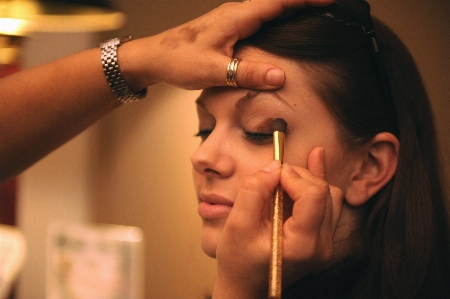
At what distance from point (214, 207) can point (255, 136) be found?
4.6 inches

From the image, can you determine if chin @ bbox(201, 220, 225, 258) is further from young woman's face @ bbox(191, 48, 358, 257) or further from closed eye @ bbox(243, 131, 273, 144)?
closed eye @ bbox(243, 131, 273, 144)

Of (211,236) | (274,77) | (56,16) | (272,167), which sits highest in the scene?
(56,16)

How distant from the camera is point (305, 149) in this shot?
645 mm

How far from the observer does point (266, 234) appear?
0.53m

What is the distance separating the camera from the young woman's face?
64 cm

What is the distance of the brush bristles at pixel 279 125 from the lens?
1.98ft

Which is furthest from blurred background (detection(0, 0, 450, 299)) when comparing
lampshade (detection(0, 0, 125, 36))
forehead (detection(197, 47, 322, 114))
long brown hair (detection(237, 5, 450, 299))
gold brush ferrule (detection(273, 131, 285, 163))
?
gold brush ferrule (detection(273, 131, 285, 163))

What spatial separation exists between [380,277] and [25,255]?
88cm

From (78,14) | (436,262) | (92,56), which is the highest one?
(78,14)

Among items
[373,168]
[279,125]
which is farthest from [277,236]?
[373,168]

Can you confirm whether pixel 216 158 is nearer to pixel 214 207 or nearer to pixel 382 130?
pixel 214 207

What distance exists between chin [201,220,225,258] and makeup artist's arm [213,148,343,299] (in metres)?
0.11

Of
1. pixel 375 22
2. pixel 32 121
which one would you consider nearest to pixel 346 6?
pixel 375 22

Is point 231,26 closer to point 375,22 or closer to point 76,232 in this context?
point 375,22
